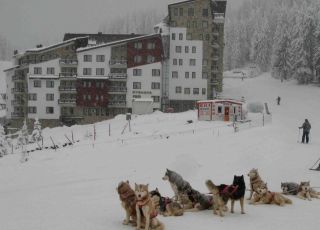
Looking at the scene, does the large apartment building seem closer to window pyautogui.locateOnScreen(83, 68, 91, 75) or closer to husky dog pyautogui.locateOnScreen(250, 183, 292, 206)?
window pyautogui.locateOnScreen(83, 68, 91, 75)

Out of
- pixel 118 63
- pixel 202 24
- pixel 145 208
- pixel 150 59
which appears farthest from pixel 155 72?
pixel 145 208

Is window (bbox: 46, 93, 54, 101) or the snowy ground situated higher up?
window (bbox: 46, 93, 54, 101)

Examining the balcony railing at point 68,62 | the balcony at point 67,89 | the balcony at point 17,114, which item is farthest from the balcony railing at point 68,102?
the balcony at point 17,114

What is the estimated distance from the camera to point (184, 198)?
13484mm

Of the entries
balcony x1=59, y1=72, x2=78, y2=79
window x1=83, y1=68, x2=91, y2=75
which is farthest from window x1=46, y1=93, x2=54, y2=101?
window x1=83, y1=68, x2=91, y2=75

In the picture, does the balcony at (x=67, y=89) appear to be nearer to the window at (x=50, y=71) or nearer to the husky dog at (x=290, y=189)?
the window at (x=50, y=71)

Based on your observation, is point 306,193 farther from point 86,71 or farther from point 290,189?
point 86,71

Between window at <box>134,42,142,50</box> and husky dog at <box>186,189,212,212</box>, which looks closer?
husky dog at <box>186,189,212,212</box>

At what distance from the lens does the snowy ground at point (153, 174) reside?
1249cm

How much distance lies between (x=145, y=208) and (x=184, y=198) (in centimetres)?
298

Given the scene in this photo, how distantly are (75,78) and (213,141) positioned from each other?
151 feet

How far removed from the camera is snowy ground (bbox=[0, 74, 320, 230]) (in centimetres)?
1249

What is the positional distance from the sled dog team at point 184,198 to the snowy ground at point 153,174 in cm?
36

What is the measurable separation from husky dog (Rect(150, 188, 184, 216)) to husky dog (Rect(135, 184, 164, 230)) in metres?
1.85
